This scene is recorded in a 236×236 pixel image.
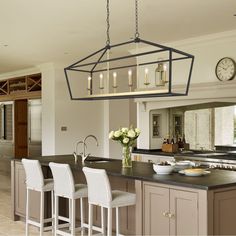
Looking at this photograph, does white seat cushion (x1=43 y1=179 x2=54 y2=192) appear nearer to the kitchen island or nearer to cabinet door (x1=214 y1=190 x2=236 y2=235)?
the kitchen island

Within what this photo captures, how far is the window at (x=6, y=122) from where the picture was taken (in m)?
11.1

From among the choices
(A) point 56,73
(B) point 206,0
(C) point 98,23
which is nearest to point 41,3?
(C) point 98,23

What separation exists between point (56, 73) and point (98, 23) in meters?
3.96

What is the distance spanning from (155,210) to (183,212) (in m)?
0.36

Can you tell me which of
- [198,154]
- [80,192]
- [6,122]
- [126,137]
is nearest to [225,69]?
[198,154]

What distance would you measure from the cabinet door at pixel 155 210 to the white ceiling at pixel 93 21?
217 cm

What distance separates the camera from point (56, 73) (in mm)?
9414

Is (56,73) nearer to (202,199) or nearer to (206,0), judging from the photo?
(206,0)

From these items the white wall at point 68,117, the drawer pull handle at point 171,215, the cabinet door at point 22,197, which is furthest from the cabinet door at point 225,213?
→ the white wall at point 68,117

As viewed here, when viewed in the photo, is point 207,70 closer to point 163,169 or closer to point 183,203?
point 163,169

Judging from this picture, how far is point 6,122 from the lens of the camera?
11289 mm

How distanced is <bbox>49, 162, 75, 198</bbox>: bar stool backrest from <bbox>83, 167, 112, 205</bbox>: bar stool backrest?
1.19ft

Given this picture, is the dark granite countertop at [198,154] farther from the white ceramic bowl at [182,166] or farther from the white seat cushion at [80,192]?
the white seat cushion at [80,192]

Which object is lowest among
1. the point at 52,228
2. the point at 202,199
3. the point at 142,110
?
the point at 52,228
